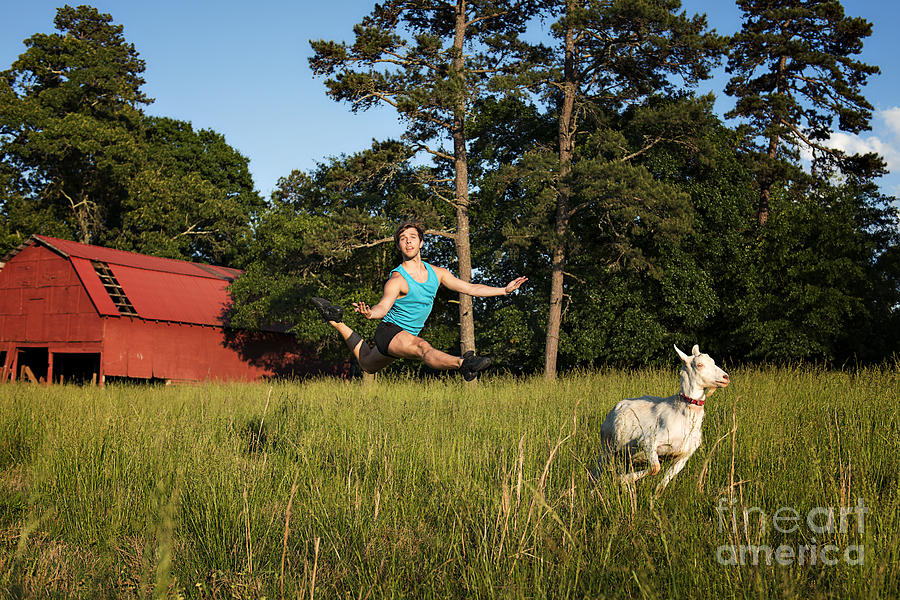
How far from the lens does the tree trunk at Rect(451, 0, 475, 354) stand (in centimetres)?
2225

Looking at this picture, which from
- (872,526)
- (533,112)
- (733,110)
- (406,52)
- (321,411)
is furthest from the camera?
(533,112)

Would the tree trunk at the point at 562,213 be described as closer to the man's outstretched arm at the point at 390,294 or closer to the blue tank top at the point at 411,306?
the blue tank top at the point at 411,306

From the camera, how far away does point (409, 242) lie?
6445 mm

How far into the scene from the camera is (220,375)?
3105 centimetres

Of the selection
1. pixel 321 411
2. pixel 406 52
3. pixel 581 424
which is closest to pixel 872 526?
pixel 581 424

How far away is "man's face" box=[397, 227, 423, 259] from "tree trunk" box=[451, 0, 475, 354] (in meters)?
15.4

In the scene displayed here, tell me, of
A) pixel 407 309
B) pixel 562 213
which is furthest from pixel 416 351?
pixel 562 213

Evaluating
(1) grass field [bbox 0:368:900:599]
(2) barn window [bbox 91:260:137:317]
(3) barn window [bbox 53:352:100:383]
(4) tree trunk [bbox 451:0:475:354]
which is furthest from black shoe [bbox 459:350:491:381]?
(3) barn window [bbox 53:352:100:383]

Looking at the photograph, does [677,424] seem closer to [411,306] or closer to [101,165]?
[411,306]

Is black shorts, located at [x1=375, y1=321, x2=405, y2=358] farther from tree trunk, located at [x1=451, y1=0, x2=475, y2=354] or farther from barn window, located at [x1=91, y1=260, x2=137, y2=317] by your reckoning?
A: barn window, located at [x1=91, y1=260, x2=137, y2=317]

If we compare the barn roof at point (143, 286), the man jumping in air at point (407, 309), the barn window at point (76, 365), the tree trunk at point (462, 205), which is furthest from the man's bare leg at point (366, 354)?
the barn window at point (76, 365)

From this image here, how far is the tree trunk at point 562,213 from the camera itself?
869 inches

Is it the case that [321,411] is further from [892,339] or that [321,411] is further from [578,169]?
[892,339]

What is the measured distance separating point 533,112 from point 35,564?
27.7 meters
